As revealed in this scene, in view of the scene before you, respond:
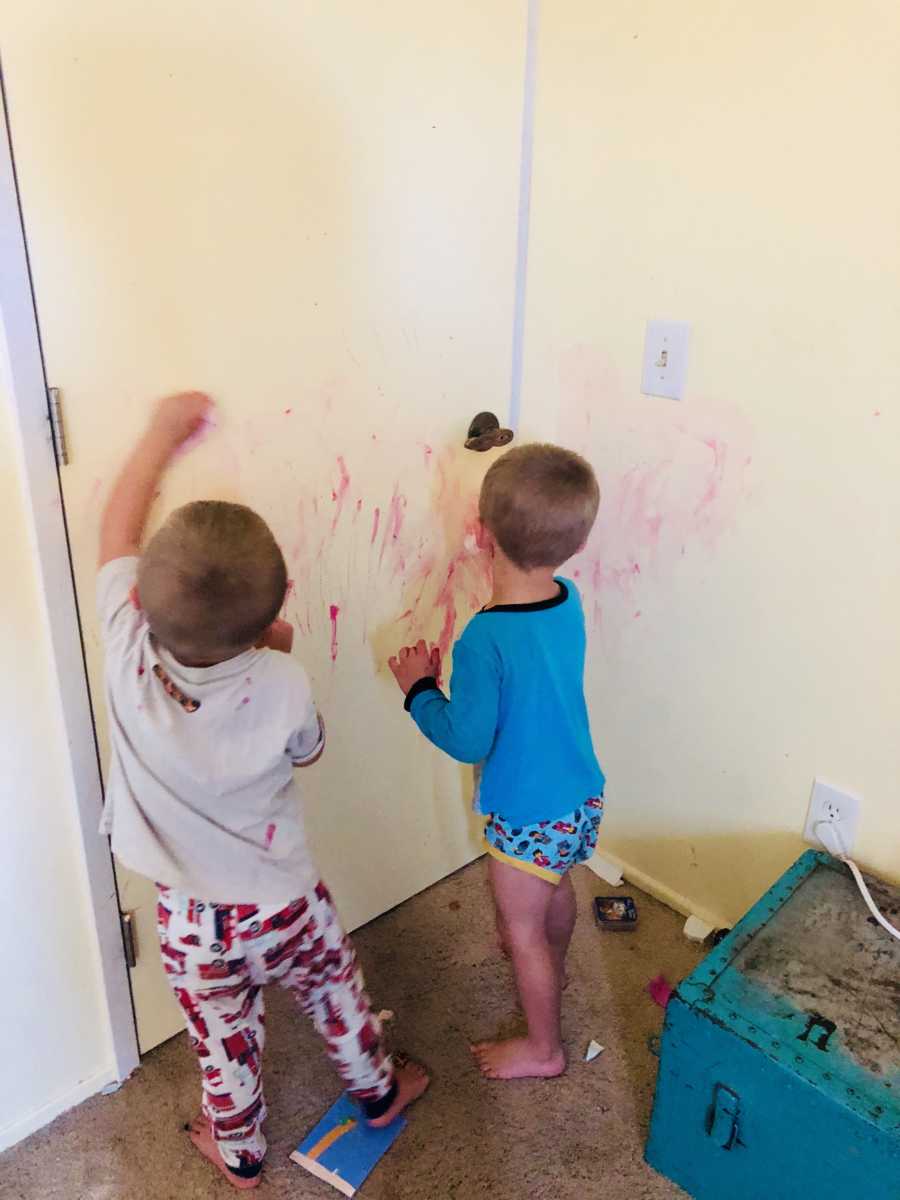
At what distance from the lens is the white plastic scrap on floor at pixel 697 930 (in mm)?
1702

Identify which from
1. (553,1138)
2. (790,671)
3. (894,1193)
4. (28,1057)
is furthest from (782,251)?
(28,1057)

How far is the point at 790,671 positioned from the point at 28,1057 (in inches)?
49.6

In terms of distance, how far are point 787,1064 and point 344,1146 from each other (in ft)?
2.09

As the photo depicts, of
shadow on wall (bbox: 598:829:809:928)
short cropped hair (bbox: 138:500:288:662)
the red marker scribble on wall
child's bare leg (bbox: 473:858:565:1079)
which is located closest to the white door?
the red marker scribble on wall

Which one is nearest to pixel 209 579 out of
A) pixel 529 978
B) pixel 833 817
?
pixel 529 978

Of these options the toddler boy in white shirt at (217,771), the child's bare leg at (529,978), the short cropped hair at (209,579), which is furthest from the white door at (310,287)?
the child's bare leg at (529,978)

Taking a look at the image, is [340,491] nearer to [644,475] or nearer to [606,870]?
[644,475]

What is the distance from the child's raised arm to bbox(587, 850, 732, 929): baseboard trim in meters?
1.18

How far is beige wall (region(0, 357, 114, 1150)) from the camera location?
110 cm

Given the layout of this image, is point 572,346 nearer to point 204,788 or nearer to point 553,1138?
point 204,788

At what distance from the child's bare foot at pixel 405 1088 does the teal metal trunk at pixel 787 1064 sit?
13.5 inches

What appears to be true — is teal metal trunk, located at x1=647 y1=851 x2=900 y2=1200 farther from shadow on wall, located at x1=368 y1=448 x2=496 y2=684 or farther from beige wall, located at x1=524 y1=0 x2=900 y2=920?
shadow on wall, located at x1=368 y1=448 x2=496 y2=684

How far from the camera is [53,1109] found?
1.35m

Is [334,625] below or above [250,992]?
above
